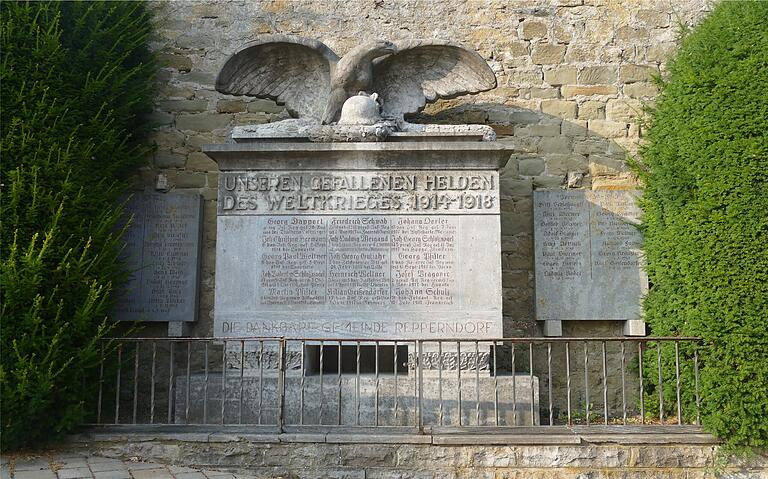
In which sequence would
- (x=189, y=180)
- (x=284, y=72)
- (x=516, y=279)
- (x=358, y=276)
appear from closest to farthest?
(x=358, y=276)
(x=284, y=72)
(x=516, y=279)
(x=189, y=180)

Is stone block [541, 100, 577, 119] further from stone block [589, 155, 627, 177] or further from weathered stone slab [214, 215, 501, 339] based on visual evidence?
weathered stone slab [214, 215, 501, 339]

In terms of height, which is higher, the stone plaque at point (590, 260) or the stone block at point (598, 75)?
the stone block at point (598, 75)

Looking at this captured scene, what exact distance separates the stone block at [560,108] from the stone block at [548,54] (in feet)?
1.52

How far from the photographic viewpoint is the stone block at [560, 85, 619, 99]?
24.0 feet

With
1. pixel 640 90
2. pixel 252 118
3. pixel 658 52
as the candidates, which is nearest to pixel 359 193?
pixel 252 118

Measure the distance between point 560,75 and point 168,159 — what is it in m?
4.37

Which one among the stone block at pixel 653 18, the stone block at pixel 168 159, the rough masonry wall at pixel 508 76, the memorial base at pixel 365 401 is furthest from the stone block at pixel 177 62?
the stone block at pixel 653 18

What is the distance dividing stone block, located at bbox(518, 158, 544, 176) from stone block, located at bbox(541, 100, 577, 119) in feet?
1.84

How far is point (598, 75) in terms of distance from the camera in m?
7.35

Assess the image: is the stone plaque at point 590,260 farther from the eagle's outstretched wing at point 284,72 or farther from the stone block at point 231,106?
the stone block at point 231,106

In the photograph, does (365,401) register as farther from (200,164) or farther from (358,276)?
(200,164)

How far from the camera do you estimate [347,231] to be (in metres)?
5.93

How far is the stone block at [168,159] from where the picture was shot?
725 cm

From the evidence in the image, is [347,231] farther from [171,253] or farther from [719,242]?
[719,242]
